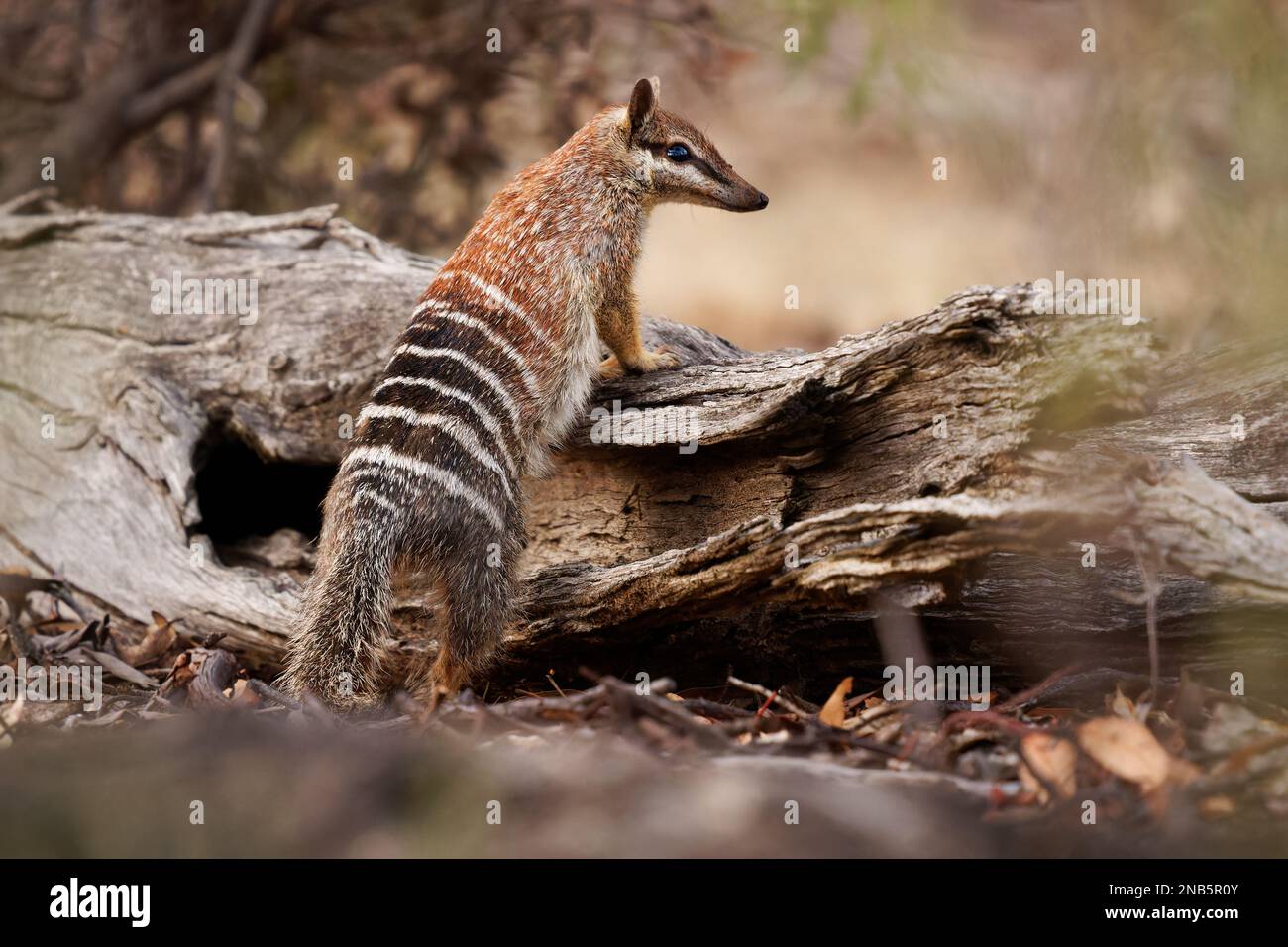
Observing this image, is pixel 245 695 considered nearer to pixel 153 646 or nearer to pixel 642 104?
pixel 153 646

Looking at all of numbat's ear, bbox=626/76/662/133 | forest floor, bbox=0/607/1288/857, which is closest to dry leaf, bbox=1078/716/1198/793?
forest floor, bbox=0/607/1288/857

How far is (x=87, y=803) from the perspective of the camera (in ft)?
8.11

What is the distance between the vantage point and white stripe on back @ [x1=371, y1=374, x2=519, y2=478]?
193 inches

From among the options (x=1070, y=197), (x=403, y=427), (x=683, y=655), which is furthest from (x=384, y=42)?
(x=1070, y=197)

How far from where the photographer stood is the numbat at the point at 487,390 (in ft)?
15.2

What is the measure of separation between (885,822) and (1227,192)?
77.3 inches

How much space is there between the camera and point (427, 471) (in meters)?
4.71

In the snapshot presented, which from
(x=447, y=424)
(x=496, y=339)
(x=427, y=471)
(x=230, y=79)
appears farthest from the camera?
(x=230, y=79)

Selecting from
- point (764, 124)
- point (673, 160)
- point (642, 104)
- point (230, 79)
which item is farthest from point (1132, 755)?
point (764, 124)

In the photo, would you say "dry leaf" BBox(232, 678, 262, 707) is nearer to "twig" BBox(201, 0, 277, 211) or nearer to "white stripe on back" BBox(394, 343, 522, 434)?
"white stripe on back" BBox(394, 343, 522, 434)

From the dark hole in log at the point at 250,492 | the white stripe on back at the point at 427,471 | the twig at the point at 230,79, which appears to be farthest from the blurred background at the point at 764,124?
the dark hole in log at the point at 250,492

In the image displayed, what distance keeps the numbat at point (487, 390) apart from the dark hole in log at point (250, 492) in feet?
4.73

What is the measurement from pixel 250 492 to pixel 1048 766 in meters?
4.78

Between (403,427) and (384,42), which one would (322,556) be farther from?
(384,42)
